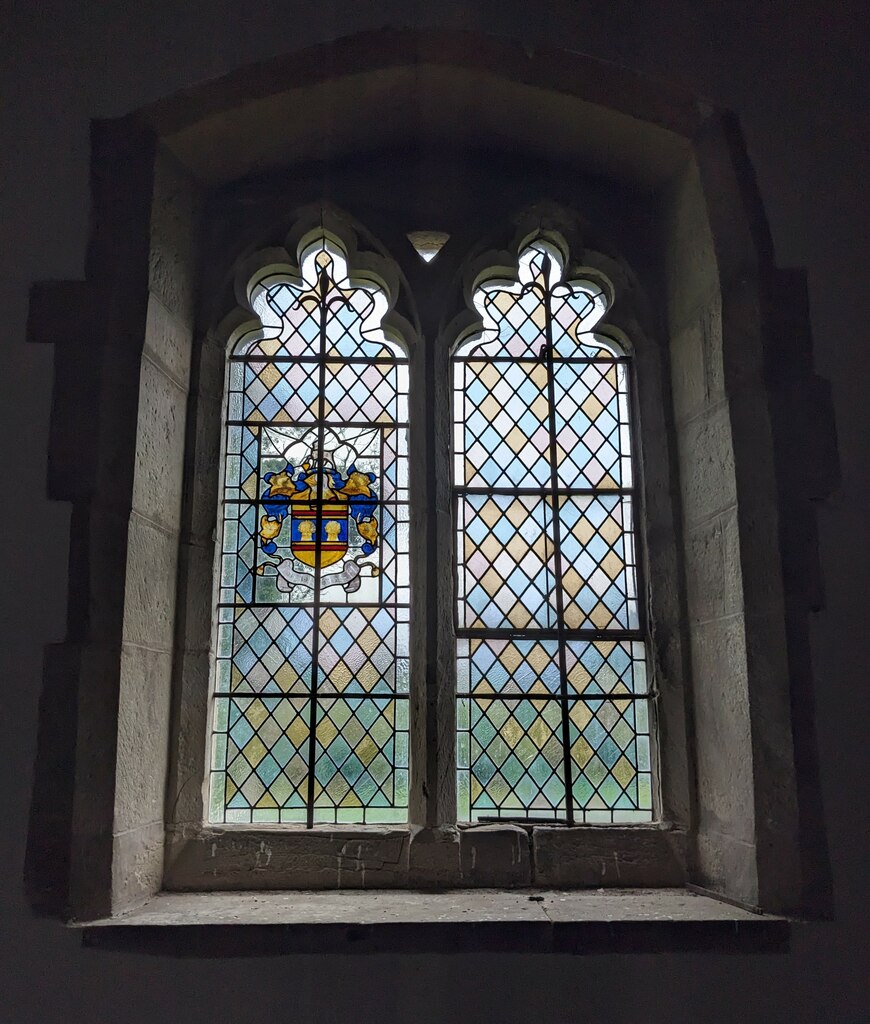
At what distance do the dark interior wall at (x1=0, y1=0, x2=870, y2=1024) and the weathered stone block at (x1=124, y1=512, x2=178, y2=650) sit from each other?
0.17 m

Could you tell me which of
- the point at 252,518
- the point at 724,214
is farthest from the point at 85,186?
the point at 724,214

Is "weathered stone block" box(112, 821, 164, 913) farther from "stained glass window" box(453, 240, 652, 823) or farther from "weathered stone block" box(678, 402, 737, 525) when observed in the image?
"weathered stone block" box(678, 402, 737, 525)

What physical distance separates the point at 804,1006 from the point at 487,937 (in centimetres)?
73

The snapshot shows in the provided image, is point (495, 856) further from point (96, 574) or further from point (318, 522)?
point (96, 574)

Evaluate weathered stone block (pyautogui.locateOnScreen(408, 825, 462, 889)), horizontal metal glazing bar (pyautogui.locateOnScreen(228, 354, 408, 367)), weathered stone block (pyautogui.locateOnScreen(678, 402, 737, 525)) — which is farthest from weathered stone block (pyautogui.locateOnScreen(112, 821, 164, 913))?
weathered stone block (pyautogui.locateOnScreen(678, 402, 737, 525))

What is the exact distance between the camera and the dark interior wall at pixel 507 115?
2.23 meters

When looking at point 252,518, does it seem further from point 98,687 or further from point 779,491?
point 779,491

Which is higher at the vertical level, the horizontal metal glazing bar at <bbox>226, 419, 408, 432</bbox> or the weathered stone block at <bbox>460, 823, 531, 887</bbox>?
the horizontal metal glazing bar at <bbox>226, 419, 408, 432</bbox>

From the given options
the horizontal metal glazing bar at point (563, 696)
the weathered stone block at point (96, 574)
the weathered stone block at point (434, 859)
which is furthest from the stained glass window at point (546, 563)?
the weathered stone block at point (96, 574)

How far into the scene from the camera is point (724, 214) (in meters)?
2.74

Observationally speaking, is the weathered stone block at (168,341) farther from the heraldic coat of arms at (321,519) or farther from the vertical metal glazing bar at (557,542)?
the vertical metal glazing bar at (557,542)

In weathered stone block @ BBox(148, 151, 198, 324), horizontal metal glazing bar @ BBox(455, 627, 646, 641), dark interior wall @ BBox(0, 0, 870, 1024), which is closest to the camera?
dark interior wall @ BBox(0, 0, 870, 1024)

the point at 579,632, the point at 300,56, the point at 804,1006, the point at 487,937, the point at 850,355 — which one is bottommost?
the point at 804,1006

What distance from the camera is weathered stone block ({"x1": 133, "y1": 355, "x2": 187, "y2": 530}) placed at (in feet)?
8.54
